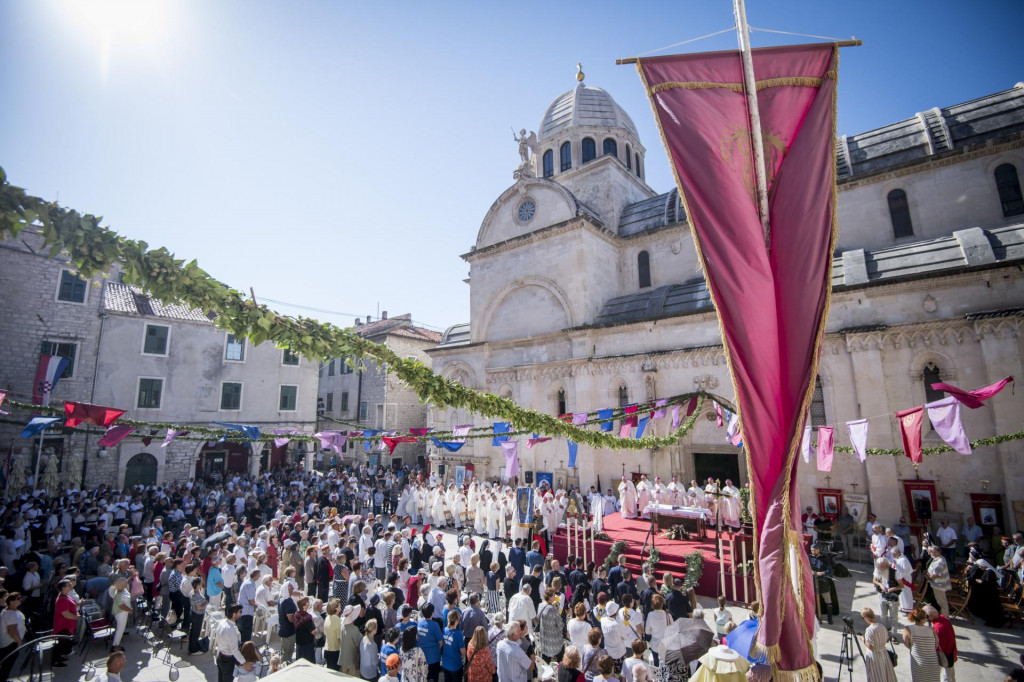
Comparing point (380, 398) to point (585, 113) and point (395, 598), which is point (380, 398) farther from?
point (395, 598)

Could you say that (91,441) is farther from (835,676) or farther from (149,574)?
(835,676)

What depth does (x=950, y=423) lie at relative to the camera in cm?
1067

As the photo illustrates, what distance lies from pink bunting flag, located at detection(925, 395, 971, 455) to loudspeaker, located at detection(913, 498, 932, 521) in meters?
5.56

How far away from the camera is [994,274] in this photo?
14.4m

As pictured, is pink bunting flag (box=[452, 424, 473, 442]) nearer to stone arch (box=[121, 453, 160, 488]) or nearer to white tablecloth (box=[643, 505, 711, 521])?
white tablecloth (box=[643, 505, 711, 521])

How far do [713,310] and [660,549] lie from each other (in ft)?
34.5

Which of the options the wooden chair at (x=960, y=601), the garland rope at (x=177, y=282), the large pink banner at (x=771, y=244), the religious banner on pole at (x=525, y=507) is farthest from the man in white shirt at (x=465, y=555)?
the wooden chair at (x=960, y=601)

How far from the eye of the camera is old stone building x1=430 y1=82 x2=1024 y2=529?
14.7m

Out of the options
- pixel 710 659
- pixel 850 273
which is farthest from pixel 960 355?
pixel 710 659

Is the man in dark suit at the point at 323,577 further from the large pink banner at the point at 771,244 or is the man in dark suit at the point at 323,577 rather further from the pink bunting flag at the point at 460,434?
the large pink banner at the point at 771,244

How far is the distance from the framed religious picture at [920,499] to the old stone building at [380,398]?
89.0 feet

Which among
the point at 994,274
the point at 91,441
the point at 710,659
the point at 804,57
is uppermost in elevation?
the point at 994,274

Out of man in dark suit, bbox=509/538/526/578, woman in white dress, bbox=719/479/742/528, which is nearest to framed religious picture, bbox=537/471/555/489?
woman in white dress, bbox=719/479/742/528

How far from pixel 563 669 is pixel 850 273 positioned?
17130mm
